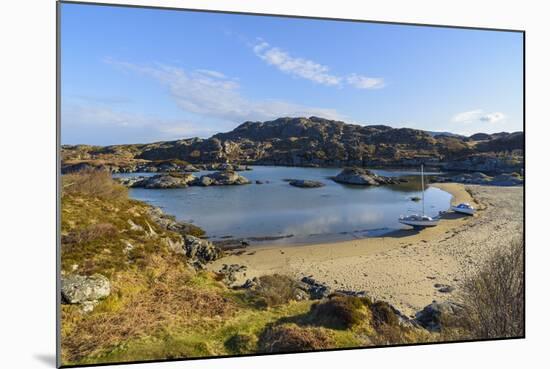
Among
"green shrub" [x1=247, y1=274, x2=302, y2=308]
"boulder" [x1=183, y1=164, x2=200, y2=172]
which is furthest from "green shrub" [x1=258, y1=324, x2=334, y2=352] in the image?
"boulder" [x1=183, y1=164, x2=200, y2=172]

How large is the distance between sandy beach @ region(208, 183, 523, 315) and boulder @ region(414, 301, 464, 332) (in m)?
0.08

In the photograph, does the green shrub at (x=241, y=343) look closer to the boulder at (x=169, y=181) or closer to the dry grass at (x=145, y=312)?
the dry grass at (x=145, y=312)

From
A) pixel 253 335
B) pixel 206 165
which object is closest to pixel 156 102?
pixel 206 165

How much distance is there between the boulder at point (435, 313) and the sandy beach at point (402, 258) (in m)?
0.08

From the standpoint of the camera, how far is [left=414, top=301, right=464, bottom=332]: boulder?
4.50 metres

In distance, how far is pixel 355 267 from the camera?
487 centimetres

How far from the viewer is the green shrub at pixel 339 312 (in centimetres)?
424

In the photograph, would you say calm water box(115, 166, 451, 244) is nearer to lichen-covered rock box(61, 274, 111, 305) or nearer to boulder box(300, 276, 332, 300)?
boulder box(300, 276, 332, 300)

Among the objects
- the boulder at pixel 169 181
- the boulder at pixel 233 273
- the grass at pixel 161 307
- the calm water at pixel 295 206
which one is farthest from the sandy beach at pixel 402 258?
the boulder at pixel 169 181

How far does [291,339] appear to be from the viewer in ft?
13.1

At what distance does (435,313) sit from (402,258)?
719 millimetres

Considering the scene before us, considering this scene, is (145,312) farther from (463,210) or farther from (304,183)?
(463,210)

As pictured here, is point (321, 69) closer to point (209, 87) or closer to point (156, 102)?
point (209, 87)

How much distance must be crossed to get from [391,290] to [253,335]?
1.82 metres
